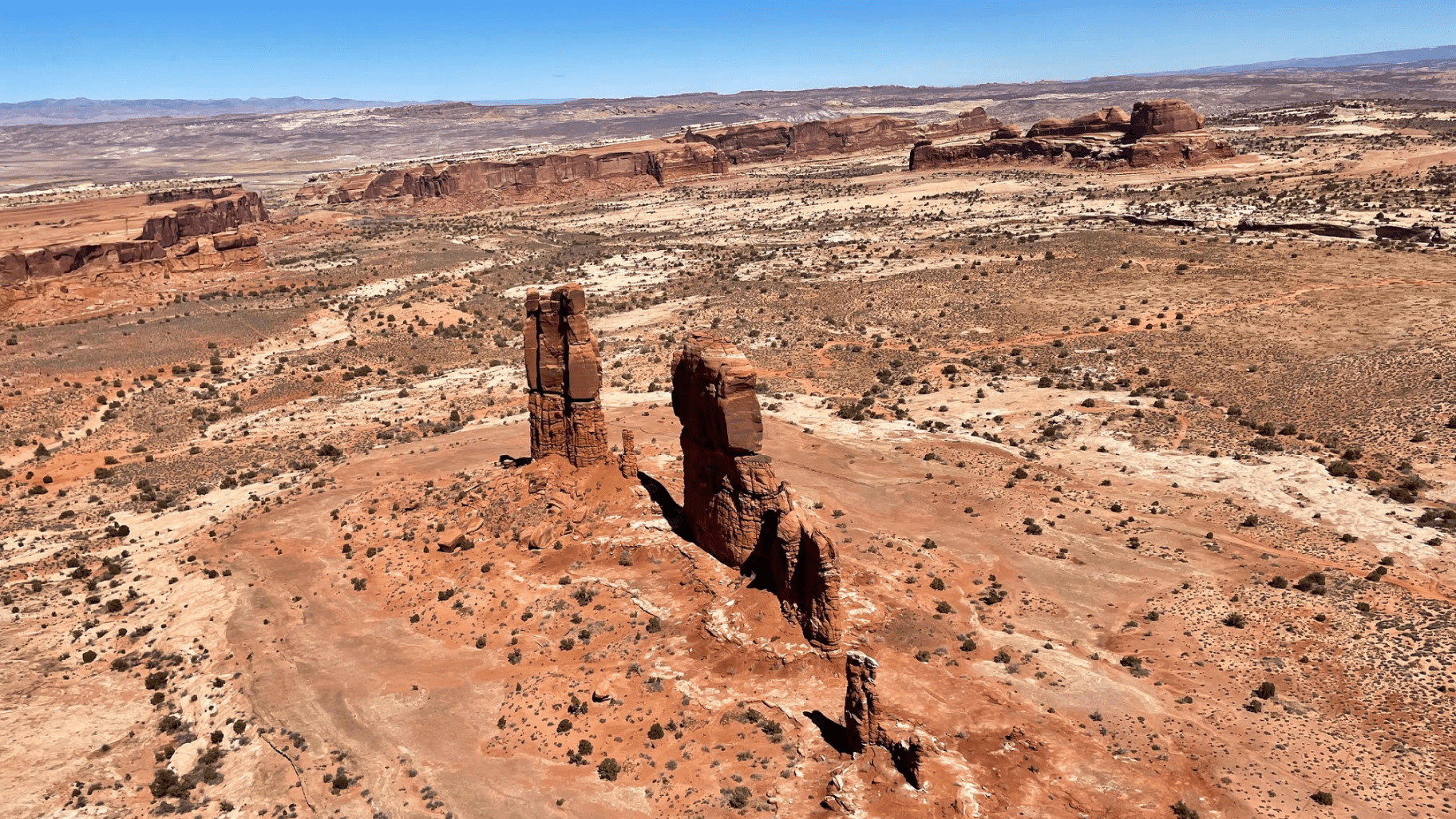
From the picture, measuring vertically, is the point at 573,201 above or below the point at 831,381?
above

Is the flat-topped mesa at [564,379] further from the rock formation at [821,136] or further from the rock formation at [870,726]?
the rock formation at [821,136]

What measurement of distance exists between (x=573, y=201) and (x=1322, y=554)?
118 m

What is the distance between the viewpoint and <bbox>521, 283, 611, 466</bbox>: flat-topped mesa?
28.4m

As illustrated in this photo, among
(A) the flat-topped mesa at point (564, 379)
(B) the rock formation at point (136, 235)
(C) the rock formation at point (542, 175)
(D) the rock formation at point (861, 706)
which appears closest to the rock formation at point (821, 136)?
(C) the rock formation at point (542, 175)

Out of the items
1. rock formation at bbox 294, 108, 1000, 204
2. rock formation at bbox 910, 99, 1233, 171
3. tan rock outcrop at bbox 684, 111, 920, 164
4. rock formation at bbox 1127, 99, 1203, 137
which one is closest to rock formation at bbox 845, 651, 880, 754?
rock formation at bbox 910, 99, 1233, 171

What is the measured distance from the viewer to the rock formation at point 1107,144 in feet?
339

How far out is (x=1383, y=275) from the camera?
53250 millimetres

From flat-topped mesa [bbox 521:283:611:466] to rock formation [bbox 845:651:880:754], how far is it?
14428 millimetres

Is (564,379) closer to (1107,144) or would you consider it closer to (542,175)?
(1107,144)

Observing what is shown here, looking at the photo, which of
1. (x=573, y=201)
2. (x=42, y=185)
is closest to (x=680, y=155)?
(x=573, y=201)

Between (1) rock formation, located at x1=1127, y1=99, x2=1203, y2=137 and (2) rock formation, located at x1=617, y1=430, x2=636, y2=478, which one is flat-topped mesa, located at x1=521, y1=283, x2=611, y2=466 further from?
(1) rock formation, located at x1=1127, y1=99, x2=1203, y2=137

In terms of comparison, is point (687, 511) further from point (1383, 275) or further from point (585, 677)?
point (1383, 275)

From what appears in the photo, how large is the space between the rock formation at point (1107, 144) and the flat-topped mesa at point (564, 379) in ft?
316

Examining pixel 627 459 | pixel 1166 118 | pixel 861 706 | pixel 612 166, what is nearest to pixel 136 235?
pixel 612 166
